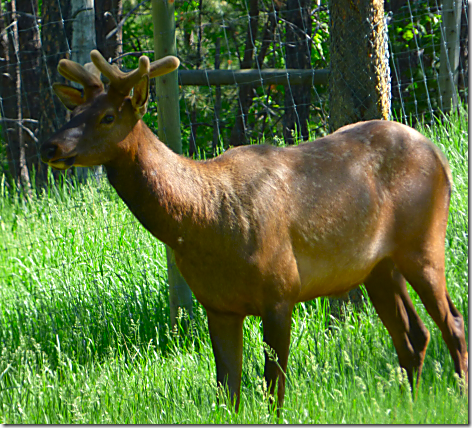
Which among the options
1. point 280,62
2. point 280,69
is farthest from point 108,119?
point 280,62

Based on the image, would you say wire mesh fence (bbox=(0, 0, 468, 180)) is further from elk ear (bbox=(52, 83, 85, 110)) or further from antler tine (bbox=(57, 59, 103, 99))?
antler tine (bbox=(57, 59, 103, 99))

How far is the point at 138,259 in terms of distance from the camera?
226 inches

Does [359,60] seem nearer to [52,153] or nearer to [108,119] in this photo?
[108,119]

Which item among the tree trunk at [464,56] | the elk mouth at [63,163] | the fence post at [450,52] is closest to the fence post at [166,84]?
the elk mouth at [63,163]

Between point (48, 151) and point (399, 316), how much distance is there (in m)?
2.55

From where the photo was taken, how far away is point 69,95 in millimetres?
3607

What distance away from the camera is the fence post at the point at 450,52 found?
22.6ft

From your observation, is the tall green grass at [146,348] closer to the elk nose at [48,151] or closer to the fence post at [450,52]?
the fence post at [450,52]

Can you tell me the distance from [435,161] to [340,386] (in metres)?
1.57

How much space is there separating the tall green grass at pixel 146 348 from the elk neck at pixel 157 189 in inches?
38.5

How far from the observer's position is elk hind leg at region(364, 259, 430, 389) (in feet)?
13.5

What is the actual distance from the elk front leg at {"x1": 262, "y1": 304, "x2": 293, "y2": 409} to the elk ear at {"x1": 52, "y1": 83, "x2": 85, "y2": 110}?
1.64 metres

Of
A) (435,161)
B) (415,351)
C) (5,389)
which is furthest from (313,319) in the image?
(5,389)

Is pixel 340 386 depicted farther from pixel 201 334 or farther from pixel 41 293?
pixel 41 293
